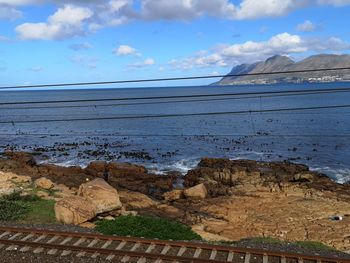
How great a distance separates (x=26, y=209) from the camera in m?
21.4

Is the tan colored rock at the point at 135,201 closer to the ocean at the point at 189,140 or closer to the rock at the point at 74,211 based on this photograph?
the rock at the point at 74,211

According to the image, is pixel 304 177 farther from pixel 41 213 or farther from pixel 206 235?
pixel 41 213

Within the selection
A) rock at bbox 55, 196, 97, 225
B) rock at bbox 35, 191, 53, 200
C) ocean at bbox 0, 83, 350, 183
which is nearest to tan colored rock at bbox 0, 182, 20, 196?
rock at bbox 35, 191, 53, 200

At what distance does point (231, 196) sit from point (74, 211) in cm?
1744

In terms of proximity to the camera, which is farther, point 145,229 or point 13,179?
point 13,179

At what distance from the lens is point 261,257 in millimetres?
13594

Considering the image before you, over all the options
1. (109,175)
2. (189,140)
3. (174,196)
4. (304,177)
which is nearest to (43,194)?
(174,196)

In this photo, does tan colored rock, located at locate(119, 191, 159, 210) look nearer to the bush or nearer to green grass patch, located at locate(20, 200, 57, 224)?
green grass patch, located at locate(20, 200, 57, 224)

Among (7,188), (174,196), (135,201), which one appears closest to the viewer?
(7,188)

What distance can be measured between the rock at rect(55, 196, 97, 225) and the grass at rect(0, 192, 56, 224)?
0.69 m

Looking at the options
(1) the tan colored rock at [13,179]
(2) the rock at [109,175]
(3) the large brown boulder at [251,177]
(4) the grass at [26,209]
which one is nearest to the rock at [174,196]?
(2) the rock at [109,175]

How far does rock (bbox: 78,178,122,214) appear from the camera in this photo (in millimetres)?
22309

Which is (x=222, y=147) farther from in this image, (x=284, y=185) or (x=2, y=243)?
(x=2, y=243)

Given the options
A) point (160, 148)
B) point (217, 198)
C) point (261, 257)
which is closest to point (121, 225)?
point (261, 257)
